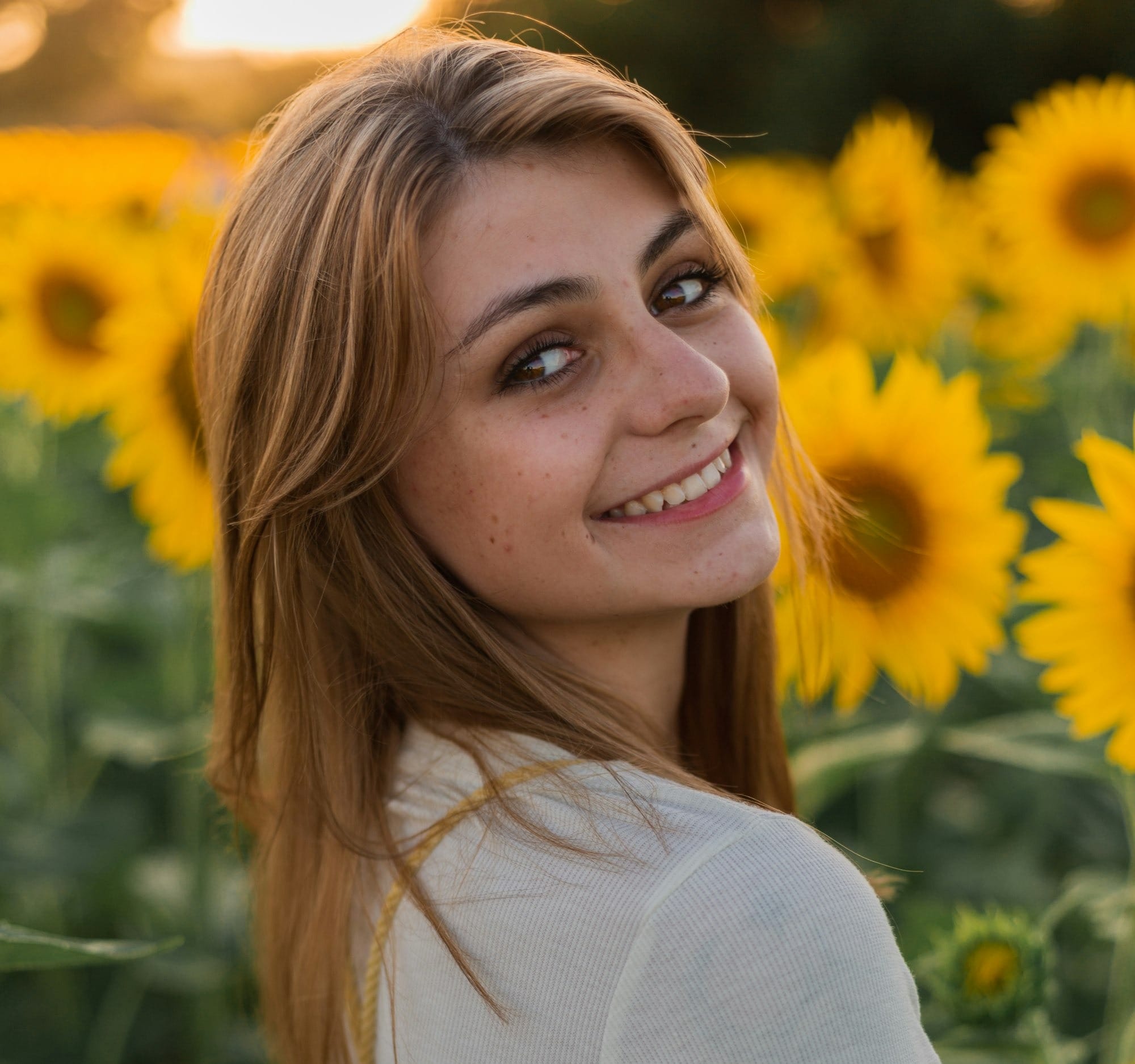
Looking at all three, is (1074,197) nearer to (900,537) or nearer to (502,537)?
(900,537)

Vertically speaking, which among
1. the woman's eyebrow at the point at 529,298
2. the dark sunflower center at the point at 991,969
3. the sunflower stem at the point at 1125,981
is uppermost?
the woman's eyebrow at the point at 529,298

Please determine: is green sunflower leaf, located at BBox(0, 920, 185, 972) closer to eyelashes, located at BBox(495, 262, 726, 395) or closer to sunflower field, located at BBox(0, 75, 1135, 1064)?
sunflower field, located at BBox(0, 75, 1135, 1064)

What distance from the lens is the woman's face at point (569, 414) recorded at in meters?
1.06

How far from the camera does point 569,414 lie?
1.07m

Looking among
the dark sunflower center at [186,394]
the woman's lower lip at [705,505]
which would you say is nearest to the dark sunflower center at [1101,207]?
the woman's lower lip at [705,505]

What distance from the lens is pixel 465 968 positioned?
92cm

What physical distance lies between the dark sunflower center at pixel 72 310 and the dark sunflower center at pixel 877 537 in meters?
1.35

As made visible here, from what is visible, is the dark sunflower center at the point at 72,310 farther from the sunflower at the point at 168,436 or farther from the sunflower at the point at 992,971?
the sunflower at the point at 992,971

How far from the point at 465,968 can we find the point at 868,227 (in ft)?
6.32

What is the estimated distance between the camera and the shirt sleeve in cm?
81

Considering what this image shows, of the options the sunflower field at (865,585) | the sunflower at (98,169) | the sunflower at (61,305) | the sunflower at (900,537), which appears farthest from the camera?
the sunflower at (98,169)

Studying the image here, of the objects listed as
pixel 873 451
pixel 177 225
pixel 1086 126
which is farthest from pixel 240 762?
pixel 1086 126

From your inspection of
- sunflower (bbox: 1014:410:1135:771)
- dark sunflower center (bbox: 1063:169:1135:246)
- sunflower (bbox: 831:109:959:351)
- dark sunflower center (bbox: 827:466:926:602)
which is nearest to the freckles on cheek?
sunflower (bbox: 1014:410:1135:771)

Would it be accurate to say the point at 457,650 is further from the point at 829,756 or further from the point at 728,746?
the point at 829,756
